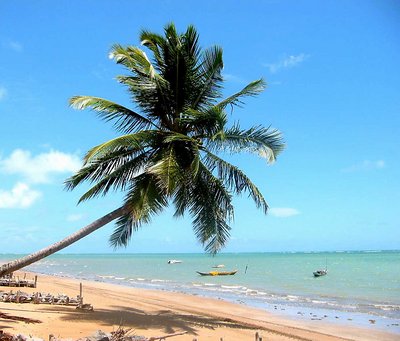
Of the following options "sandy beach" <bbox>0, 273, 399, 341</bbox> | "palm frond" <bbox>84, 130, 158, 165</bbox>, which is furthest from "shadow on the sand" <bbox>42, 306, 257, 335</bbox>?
"palm frond" <bbox>84, 130, 158, 165</bbox>

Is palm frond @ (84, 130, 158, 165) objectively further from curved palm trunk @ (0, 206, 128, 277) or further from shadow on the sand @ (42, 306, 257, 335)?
shadow on the sand @ (42, 306, 257, 335)

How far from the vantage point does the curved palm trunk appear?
9.91 meters

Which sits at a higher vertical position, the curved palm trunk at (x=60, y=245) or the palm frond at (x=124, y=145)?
the palm frond at (x=124, y=145)

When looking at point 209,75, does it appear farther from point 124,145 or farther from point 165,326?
point 165,326

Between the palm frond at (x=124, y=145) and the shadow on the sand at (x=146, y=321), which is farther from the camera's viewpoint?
the shadow on the sand at (x=146, y=321)

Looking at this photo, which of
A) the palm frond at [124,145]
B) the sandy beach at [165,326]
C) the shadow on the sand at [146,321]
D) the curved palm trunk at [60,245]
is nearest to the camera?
the curved palm trunk at [60,245]

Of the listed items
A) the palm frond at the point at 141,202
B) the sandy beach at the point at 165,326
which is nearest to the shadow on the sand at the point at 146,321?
the sandy beach at the point at 165,326

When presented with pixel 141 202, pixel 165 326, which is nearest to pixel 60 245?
pixel 141 202

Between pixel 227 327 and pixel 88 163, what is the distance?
7.39 m

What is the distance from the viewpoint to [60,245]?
1029cm

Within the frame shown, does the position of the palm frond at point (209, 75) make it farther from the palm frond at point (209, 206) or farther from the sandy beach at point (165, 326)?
the sandy beach at point (165, 326)

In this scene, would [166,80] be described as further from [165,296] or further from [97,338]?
[165,296]

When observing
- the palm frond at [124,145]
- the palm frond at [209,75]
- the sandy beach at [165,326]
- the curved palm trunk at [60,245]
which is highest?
the palm frond at [209,75]

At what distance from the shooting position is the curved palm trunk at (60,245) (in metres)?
9.91
